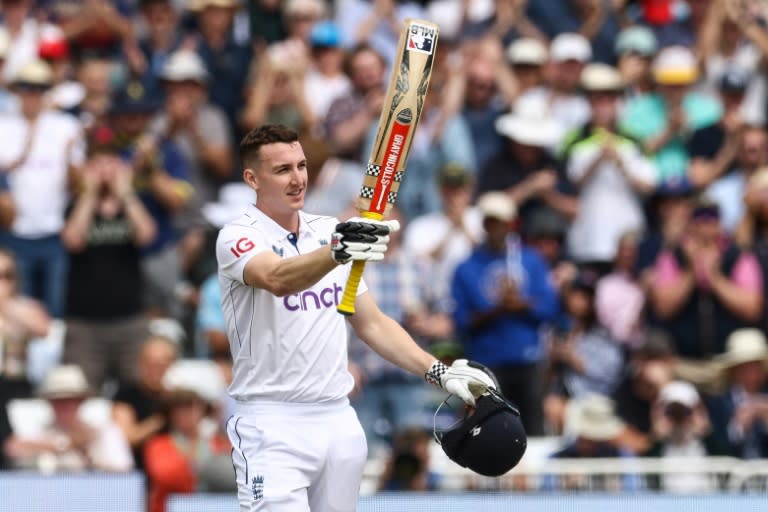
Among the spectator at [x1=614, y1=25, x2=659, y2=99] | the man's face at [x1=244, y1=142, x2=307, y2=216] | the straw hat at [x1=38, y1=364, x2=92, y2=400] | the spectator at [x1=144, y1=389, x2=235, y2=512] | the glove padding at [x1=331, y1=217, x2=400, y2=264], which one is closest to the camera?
the glove padding at [x1=331, y1=217, x2=400, y2=264]

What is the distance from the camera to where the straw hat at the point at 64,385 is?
462 inches

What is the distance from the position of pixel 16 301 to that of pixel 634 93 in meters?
5.86

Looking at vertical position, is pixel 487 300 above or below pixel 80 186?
below

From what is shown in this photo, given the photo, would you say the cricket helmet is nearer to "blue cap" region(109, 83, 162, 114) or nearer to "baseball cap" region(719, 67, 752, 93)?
"blue cap" region(109, 83, 162, 114)

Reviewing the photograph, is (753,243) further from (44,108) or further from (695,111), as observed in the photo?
(44,108)

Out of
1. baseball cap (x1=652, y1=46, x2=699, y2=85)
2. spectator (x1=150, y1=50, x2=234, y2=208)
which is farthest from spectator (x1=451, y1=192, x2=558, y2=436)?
baseball cap (x1=652, y1=46, x2=699, y2=85)

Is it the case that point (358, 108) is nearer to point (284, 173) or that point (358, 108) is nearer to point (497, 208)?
point (497, 208)

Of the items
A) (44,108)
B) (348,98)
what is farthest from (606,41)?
(44,108)

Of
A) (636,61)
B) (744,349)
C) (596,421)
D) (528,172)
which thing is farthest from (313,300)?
(636,61)

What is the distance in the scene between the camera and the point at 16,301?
1262 cm

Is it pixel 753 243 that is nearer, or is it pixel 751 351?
pixel 751 351

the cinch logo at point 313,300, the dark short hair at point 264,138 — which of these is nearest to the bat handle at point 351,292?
the cinch logo at point 313,300

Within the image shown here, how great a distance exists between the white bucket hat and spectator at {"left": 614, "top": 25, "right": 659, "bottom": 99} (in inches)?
34.9

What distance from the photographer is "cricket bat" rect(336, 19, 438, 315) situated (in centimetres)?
715
